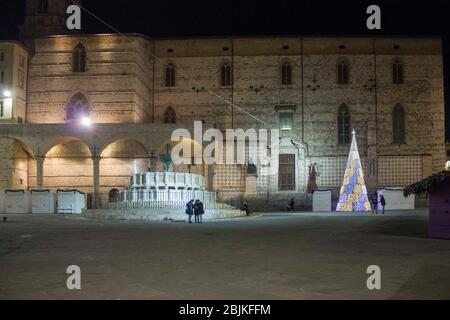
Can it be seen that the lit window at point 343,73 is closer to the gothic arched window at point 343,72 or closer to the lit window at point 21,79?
the gothic arched window at point 343,72

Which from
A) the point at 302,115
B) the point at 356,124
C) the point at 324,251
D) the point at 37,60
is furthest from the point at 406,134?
the point at 324,251

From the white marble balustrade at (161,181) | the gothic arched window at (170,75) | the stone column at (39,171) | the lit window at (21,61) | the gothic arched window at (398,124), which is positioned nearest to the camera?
the white marble balustrade at (161,181)

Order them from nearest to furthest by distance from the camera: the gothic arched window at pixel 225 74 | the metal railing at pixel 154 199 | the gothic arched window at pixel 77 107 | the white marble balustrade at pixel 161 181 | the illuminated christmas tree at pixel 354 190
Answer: the metal railing at pixel 154 199
the white marble balustrade at pixel 161 181
the illuminated christmas tree at pixel 354 190
the gothic arched window at pixel 77 107
the gothic arched window at pixel 225 74

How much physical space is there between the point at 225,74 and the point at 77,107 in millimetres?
10420

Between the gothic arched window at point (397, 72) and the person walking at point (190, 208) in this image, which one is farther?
the gothic arched window at point (397, 72)

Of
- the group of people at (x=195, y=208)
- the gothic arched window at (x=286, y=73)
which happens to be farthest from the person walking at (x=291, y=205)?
the group of people at (x=195, y=208)

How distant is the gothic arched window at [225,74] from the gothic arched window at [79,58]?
9.47 meters

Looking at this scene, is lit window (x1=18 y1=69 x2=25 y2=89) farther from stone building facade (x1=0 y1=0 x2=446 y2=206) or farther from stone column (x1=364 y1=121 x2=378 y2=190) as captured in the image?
stone column (x1=364 y1=121 x2=378 y2=190)

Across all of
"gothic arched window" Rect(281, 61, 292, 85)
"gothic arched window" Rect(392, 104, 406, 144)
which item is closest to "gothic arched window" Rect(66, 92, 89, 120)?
"gothic arched window" Rect(281, 61, 292, 85)

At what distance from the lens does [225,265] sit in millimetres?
8625

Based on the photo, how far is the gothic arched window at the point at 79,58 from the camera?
36.8 meters

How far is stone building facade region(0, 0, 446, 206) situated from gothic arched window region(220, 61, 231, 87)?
7 cm

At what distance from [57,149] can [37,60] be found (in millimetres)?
6354

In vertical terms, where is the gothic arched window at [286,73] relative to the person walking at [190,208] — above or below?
above
